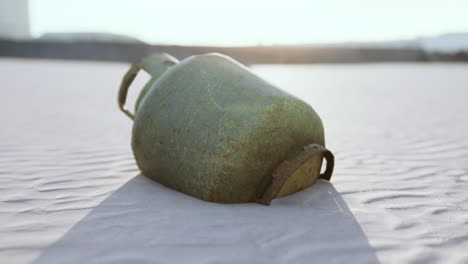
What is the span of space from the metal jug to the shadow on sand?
0.48 feet

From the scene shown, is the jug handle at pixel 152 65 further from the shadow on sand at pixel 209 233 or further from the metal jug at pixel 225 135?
the shadow on sand at pixel 209 233

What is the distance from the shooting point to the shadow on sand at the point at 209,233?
2.04 metres

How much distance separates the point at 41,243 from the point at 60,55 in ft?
79.1

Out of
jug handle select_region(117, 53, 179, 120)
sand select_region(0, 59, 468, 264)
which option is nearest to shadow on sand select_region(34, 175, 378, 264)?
sand select_region(0, 59, 468, 264)

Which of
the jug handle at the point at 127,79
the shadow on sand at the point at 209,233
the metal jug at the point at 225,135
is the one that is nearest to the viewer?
the shadow on sand at the point at 209,233

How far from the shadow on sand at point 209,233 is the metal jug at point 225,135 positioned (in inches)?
5.7

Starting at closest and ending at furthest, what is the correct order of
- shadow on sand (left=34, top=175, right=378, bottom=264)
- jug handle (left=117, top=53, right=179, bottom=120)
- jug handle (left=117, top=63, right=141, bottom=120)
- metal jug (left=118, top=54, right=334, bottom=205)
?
shadow on sand (left=34, top=175, right=378, bottom=264), metal jug (left=118, top=54, right=334, bottom=205), jug handle (left=117, top=53, right=179, bottom=120), jug handle (left=117, top=63, right=141, bottom=120)

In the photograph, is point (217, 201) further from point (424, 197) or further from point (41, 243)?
point (424, 197)

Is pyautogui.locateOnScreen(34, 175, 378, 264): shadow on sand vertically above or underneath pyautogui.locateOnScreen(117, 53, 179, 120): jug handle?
underneath

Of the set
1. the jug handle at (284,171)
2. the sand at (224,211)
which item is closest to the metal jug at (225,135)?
the jug handle at (284,171)

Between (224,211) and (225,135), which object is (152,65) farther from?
(224,211)

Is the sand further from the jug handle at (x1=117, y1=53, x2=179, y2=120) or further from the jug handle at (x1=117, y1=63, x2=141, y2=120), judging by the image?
the jug handle at (x1=117, y1=53, x2=179, y2=120)

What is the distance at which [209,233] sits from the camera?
229cm

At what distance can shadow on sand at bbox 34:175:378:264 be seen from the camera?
6.70 ft
